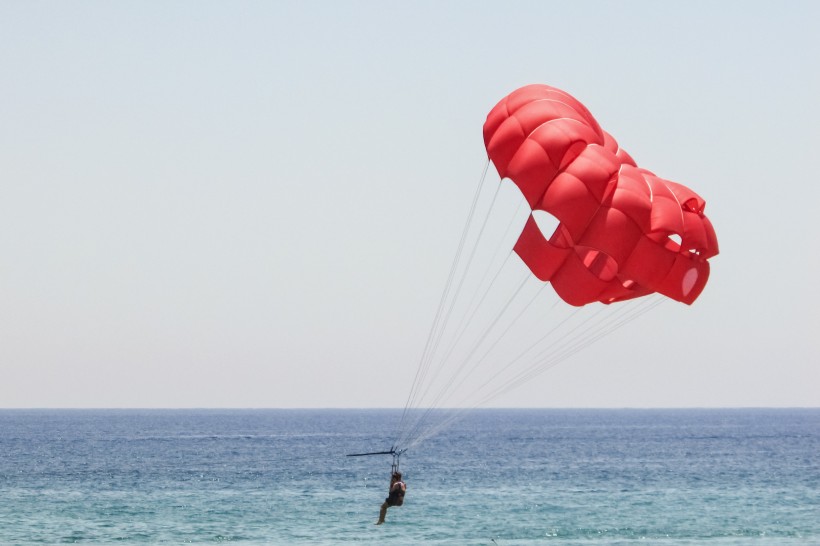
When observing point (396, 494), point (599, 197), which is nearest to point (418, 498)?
point (396, 494)

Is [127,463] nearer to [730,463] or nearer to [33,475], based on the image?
[33,475]

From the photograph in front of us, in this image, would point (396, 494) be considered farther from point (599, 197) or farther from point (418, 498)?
point (418, 498)

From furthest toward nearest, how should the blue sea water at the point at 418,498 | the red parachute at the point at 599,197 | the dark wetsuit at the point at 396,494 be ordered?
the blue sea water at the point at 418,498 → the dark wetsuit at the point at 396,494 → the red parachute at the point at 599,197

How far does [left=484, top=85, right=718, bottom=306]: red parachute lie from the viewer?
23844 mm

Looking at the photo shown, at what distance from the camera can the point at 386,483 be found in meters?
66.8

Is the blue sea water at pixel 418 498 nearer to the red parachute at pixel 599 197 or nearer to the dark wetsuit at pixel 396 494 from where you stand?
the dark wetsuit at pixel 396 494

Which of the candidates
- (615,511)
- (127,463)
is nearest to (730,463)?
(615,511)

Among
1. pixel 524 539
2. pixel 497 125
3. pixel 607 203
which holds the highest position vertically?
pixel 497 125

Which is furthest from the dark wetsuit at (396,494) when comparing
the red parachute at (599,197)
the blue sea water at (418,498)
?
the blue sea water at (418,498)

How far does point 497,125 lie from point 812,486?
151ft

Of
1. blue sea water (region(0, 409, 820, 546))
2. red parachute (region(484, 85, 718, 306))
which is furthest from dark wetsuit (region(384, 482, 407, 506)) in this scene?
blue sea water (region(0, 409, 820, 546))

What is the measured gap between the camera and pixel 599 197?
24.1 m

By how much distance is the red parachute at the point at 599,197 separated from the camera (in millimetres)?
23844

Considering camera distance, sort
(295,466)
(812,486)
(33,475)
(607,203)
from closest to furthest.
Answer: (607,203)
(812,486)
(33,475)
(295,466)
